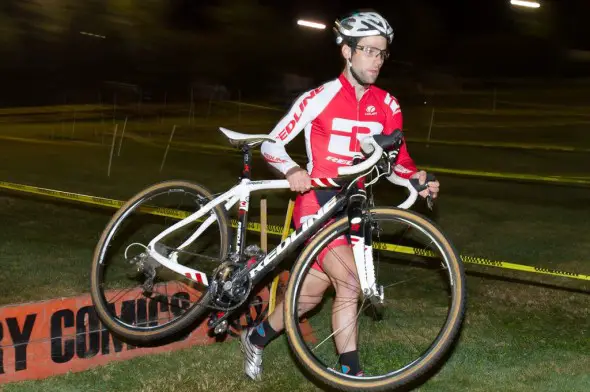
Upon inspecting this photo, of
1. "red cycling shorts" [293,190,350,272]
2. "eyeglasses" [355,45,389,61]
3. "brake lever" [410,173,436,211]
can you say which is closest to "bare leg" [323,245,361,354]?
"red cycling shorts" [293,190,350,272]

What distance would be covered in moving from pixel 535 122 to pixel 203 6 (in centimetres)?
1107

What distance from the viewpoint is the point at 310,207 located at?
478 centimetres

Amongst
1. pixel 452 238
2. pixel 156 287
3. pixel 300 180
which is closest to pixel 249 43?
pixel 452 238

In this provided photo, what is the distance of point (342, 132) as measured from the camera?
4648 millimetres

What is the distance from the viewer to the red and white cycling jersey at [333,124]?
4594mm

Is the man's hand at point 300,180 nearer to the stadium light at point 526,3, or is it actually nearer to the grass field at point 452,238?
the grass field at point 452,238

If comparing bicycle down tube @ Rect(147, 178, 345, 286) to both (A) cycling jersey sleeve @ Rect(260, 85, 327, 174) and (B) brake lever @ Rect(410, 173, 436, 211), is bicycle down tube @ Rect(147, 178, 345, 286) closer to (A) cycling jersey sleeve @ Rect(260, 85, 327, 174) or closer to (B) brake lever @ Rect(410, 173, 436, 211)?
(A) cycling jersey sleeve @ Rect(260, 85, 327, 174)

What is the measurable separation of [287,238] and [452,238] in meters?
5.49

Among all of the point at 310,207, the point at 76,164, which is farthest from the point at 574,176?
the point at 310,207

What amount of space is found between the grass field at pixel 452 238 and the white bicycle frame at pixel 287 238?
773mm

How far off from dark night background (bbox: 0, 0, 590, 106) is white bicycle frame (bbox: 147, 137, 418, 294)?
26.9 ft

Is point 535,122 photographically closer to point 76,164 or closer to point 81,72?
point 76,164

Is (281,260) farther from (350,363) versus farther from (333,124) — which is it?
(333,124)

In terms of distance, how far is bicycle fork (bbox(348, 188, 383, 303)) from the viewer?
13.8 ft
